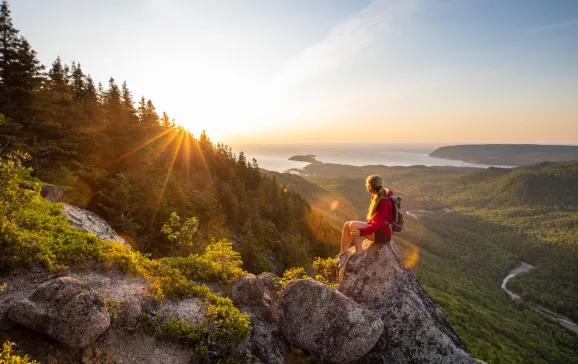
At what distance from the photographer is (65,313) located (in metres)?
8.00

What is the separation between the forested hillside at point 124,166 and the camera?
24594 millimetres

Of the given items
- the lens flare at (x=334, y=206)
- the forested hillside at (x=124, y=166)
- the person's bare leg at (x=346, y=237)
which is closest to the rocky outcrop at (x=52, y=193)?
the forested hillside at (x=124, y=166)

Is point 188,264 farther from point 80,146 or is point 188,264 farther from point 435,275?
point 435,275

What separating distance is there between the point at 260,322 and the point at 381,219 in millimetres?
7175

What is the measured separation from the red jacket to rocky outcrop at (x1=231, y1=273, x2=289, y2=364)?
573 centimetres

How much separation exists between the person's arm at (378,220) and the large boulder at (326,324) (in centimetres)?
308

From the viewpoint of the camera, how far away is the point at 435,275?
10625 centimetres

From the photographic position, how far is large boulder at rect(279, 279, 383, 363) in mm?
10562

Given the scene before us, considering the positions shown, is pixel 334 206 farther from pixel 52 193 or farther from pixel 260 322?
pixel 260 322

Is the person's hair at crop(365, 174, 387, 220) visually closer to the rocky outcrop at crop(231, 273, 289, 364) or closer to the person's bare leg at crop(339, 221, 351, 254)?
the person's bare leg at crop(339, 221, 351, 254)

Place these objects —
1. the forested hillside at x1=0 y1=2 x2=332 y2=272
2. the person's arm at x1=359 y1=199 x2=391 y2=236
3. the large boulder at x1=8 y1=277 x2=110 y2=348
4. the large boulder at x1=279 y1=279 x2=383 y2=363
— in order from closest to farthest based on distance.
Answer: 1. the large boulder at x1=8 y1=277 x2=110 y2=348
2. the large boulder at x1=279 y1=279 x2=383 y2=363
3. the person's arm at x1=359 y1=199 x2=391 y2=236
4. the forested hillside at x1=0 y1=2 x2=332 y2=272

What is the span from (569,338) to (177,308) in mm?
136909

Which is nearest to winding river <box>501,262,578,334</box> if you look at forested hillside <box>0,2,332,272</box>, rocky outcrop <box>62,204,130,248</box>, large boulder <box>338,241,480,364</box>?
forested hillside <box>0,2,332,272</box>

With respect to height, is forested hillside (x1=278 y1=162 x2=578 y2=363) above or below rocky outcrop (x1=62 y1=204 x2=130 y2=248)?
below
